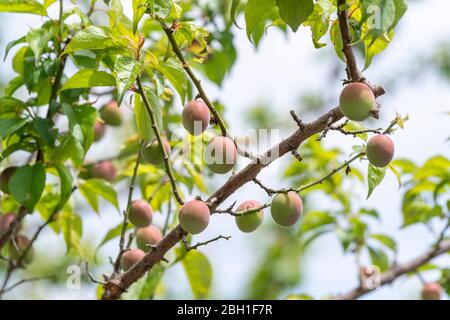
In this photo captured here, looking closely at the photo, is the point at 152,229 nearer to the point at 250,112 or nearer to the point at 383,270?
the point at 383,270

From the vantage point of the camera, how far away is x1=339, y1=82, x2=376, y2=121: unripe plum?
137 cm

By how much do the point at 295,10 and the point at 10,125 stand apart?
0.87m

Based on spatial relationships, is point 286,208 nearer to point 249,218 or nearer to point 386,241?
A: point 249,218

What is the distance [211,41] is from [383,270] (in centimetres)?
105

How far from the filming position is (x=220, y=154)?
5.04 feet

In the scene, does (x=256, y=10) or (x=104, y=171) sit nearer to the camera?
(x=256, y=10)

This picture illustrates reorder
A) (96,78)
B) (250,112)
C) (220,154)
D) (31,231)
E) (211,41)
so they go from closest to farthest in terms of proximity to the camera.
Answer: (220,154) → (96,78) → (211,41) → (31,231) → (250,112)

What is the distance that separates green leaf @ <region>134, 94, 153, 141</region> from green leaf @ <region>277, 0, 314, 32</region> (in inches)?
17.9

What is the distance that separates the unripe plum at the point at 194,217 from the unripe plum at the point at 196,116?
0.16m

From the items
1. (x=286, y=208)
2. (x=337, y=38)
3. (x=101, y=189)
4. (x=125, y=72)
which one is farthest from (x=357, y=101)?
(x=101, y=189)

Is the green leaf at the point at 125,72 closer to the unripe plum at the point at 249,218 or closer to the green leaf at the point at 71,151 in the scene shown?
the unripe plum at the point at 249,218

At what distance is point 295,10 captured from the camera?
4.64 ft
